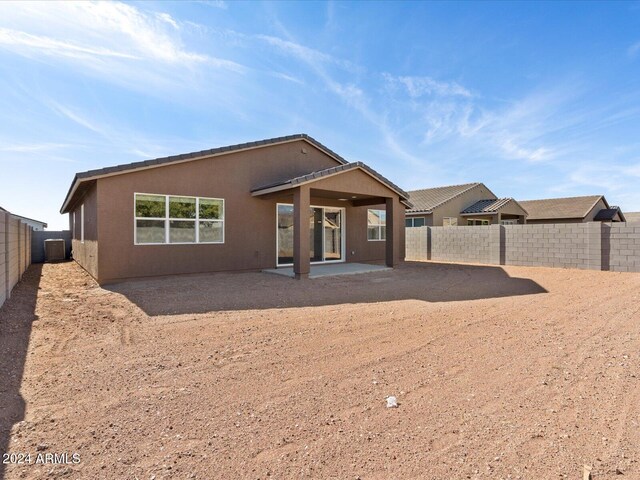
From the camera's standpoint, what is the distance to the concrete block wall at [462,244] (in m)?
15.9

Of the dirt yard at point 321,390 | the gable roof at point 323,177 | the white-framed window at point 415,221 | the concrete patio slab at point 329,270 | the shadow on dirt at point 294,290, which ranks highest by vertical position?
the gable roof at point 323,177

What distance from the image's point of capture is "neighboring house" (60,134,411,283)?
31.3ft

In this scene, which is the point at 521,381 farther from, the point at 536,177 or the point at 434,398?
the point at 536,177

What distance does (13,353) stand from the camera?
4.21 m

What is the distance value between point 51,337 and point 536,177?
27.7m

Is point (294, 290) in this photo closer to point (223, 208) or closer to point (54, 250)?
point (223, 208)

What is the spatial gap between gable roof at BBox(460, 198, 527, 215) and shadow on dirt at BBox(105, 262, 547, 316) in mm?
14311

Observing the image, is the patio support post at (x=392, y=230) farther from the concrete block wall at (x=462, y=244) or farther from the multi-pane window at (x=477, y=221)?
the multi-pane window at (x=477, y=221)

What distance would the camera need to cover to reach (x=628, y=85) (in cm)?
1165

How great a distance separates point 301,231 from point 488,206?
20041 millimetres

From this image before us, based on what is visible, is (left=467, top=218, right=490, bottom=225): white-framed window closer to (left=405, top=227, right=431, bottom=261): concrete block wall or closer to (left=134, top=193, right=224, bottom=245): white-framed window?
(left=405, top=227, right=431, bottom=261): concrete block wall

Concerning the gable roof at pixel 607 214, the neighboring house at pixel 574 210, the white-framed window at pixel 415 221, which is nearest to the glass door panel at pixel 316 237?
the white-framed window at pixel 415 221

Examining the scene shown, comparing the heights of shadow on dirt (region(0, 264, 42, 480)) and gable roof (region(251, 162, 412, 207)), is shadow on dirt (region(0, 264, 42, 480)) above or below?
below

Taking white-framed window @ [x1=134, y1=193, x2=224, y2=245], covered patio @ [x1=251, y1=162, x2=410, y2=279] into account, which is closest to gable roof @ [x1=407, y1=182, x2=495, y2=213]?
covered patio @ [x1=251, y1=162, x2=410, y2=279]
